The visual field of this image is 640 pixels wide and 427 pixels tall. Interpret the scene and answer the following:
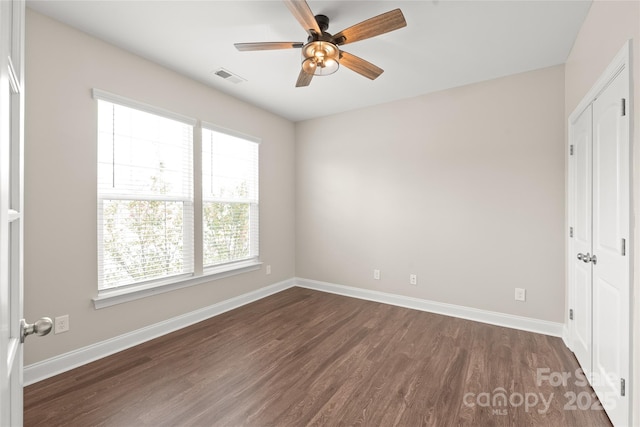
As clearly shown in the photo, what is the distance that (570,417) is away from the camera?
5.99ft

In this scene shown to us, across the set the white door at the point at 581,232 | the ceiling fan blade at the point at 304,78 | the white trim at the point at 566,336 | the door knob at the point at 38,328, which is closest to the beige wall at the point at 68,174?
the ceiling fan blade at the point at 304,78

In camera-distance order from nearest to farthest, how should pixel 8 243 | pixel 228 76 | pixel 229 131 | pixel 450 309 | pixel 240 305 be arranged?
1. pixel 8 243
2. pixel 228 76
3. pixel 450 309
4. pixel 229 131
5. pixel 240 305

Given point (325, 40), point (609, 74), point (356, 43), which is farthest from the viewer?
point (356, 43)

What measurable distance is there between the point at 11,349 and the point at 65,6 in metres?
2.54

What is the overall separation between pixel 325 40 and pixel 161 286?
8.88 ft

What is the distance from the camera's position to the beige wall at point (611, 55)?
1440mm

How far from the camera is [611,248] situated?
1.77 metres

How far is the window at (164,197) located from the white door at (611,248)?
3.46 m

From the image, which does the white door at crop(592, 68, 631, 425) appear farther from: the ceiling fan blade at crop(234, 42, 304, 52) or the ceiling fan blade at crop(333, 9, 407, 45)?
the ceiling fan blade at crop(234, 42, 304, 52)

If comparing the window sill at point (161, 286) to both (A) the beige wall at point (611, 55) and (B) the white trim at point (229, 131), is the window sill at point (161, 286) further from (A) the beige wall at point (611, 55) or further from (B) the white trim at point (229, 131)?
(A) the beige wall at point (611, 55)

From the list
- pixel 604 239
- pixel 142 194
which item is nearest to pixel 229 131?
pixel 142 194

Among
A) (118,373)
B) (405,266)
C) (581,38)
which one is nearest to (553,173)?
(581,38)

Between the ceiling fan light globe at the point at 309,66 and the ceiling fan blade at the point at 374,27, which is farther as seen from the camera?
the ceiling fan light globe at the point at 309,66

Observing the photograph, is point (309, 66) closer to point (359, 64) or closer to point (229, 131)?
point (359, 64)
